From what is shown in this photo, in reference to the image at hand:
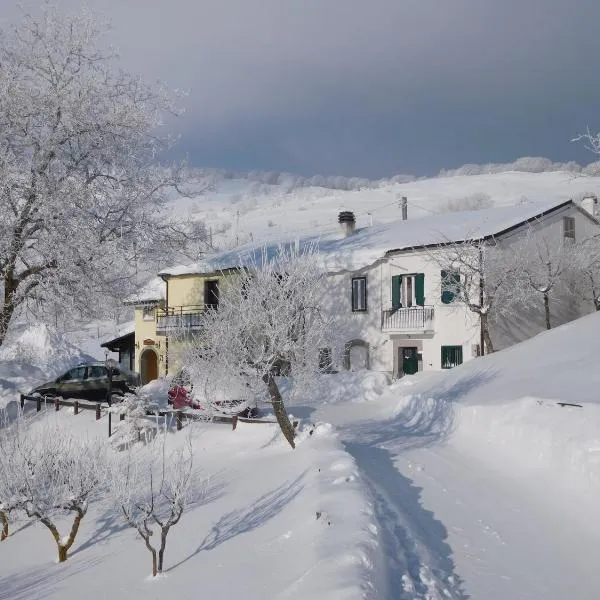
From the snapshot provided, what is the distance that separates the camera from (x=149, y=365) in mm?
39000

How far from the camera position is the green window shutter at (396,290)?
97.5 ft

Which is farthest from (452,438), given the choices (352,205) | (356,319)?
(352,205)

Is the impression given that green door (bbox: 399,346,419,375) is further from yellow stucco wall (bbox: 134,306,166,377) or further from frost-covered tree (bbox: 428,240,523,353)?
yellow stucco wall (bbox: 134,306,166,377)

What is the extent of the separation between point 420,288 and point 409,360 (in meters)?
3.25

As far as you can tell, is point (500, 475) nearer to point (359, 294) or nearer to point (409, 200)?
point (359, 294)

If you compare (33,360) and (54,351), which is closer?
(33,360)

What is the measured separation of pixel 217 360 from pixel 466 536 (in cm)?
820

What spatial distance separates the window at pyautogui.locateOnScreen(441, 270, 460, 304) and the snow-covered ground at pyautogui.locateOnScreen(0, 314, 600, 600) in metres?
9.13

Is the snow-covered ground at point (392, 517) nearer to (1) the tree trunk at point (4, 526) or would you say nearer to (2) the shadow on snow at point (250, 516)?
(2) the shadow on snow at point (250, 516)

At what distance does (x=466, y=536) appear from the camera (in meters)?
8.99

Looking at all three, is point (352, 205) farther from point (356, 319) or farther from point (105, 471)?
point (105, 471)

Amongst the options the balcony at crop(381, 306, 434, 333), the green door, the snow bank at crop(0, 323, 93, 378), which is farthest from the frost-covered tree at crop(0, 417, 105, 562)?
the snow bank at crop(0, 323, 93, 378)

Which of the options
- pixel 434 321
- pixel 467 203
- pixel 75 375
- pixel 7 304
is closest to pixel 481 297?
pixel 434 321

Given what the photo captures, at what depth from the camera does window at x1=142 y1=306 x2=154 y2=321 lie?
3803 centimetres
